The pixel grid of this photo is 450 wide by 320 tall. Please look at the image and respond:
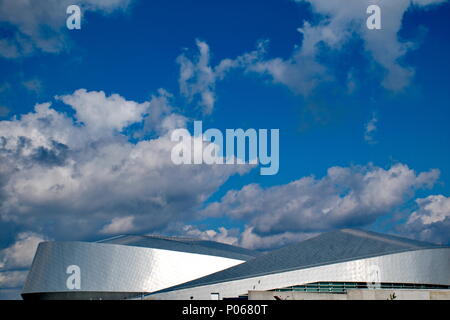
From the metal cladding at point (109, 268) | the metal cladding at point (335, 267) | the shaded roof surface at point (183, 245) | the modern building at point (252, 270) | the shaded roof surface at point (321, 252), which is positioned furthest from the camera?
the shaded roof surface at point (183, 245)

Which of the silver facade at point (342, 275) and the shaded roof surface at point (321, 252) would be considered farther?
the shaded roof surface at point (321, 252)

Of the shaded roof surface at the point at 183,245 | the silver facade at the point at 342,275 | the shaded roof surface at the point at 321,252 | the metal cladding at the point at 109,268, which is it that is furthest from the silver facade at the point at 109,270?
the silver facade at the point at 342,275

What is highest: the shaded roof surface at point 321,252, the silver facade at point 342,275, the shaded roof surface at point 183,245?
the shaded roof surface at point 183,245

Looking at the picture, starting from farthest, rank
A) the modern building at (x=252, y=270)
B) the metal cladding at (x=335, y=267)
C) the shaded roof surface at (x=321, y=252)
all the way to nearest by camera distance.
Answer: the shaded roof surface at (x=321, y=252), the metal cladding at (x=335, y=267), the modern building at (x=252, y=270)

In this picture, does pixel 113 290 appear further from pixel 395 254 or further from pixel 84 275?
pixel 395 254

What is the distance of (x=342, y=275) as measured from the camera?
226 feet

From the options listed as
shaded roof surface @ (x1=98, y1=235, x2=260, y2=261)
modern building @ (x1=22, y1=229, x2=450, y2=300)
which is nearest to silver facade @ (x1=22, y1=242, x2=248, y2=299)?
modern building @ (x1=22, y1=229, x2=450, y2=300)

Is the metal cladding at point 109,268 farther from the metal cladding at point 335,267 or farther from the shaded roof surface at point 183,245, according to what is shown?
the metal cladding at point 335,267

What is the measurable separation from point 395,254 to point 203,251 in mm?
39561

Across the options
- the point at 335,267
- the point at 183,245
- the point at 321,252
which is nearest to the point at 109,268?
the point at 183,245

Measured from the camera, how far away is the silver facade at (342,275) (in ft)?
226

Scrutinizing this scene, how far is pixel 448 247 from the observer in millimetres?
77062

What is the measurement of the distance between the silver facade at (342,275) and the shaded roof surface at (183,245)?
2484cm
